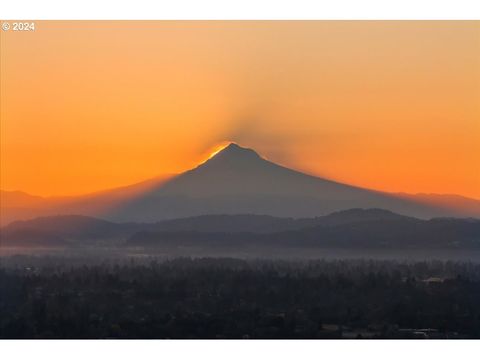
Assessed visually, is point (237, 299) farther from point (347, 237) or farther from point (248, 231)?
point (347, 237)

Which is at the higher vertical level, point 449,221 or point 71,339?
point 449,221

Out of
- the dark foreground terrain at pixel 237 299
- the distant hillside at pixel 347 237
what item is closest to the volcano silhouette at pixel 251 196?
the distant hillside at pixel 347 237

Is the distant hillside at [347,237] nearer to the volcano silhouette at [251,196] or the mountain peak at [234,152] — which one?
the volcano silhouette at [251,196]

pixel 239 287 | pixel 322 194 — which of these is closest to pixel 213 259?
pixel 239 287

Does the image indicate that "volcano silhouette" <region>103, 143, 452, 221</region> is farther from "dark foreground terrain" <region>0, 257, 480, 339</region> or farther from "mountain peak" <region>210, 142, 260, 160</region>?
"dark foreground terrain" <region>0, 257, 480, 339</region>

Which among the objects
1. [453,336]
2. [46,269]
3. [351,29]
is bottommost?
[453,336]

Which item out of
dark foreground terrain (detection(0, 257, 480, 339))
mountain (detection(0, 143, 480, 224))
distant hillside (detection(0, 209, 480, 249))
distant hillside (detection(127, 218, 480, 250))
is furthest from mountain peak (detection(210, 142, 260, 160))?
dark foreground terrain (detection(0, 257, 480, 339))
